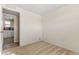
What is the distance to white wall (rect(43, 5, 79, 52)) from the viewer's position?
9.82 ft

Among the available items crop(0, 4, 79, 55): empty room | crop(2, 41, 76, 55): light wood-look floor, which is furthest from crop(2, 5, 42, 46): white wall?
crop(2, 41, 76, 55): light wood-look floor

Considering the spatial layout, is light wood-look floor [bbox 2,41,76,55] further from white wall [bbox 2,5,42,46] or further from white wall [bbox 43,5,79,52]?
white wall [bbox 2,5,42,46]

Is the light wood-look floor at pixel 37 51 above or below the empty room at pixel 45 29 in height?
below

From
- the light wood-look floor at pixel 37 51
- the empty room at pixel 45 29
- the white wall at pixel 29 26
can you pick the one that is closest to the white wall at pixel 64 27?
the empty room at pixel 45 29

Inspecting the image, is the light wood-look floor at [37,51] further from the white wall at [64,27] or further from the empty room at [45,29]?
the white wall at [64,27]

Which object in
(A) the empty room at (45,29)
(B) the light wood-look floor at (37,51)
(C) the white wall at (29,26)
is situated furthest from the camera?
(C) the white wall at (29,26)

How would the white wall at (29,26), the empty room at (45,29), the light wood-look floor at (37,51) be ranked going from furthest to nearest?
1. the white wall at (29,26)
2. the empty room at (45,29)
3. the light wood-look floor at (37,51)

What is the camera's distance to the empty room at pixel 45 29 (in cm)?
297

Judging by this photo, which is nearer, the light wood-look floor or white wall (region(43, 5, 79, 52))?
the light wood-look floor

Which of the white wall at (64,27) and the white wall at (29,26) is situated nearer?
the white wall at (64,27)

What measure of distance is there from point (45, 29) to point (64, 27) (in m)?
1.73

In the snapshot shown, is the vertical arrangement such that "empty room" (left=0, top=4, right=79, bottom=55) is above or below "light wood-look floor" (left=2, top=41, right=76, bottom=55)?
above

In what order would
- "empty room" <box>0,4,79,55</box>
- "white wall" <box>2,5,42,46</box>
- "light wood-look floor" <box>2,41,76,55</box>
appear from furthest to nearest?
"white wall" <box>2,5,42,46</box> < "empty room" <box>0,4,79,55</box> < "light wood-look floor" <box>2,41,76,55</box>
